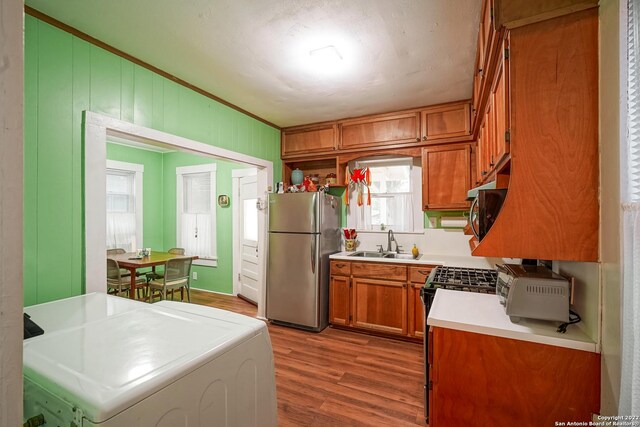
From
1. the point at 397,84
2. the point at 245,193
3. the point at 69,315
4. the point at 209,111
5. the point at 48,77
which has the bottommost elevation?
the point at 69,315

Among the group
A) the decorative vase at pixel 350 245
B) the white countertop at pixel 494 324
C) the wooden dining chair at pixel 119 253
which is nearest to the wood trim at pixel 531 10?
the white countertop at pixel 494 324

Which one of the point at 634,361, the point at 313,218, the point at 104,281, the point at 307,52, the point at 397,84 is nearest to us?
the point at 634,361

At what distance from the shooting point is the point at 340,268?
339 centimetres

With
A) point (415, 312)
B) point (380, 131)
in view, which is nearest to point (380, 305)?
point (415, 312)

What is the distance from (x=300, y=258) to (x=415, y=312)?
1361 mm

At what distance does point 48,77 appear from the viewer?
1727 mm

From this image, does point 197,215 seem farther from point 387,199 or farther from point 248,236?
point 387,199

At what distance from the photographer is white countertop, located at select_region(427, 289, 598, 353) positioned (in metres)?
1.22

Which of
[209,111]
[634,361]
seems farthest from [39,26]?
[634,361]

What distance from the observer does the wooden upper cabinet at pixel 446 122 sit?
120 inches

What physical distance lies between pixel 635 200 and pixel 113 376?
1.64 meters

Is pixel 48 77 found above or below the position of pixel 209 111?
below

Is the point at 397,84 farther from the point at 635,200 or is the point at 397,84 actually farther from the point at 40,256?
the point at 40,256

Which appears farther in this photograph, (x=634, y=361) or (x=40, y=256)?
(x=40, y=256)
